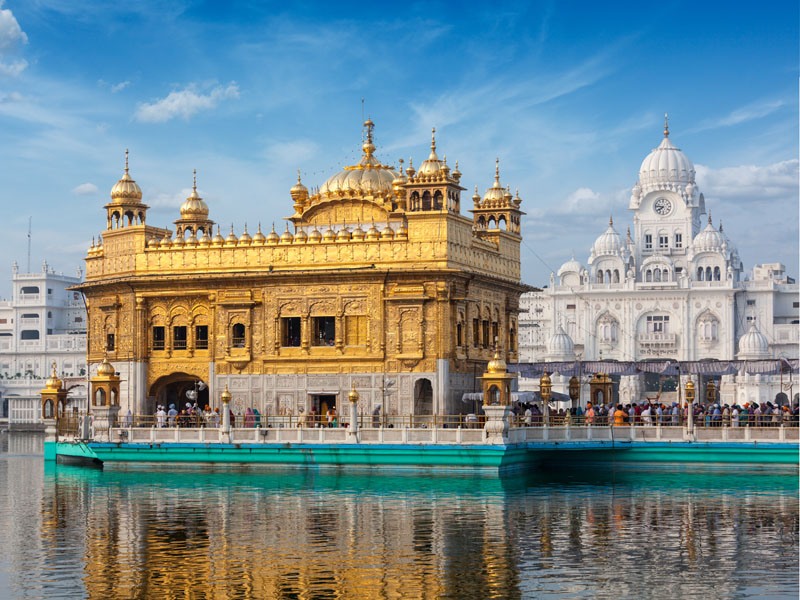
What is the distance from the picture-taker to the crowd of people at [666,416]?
35.8 meters

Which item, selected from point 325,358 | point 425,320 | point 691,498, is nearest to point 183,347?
point 325,358

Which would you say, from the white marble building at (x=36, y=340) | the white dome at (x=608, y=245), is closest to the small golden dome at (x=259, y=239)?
the white marble building at (x=36, y=340)

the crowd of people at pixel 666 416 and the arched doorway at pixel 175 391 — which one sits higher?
the arched doorway at pixel 175 391

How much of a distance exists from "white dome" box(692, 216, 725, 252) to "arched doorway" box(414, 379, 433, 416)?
79280 mm

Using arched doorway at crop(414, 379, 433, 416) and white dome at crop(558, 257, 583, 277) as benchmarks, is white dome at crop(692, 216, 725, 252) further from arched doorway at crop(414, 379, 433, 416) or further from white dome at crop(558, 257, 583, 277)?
arched doorway at crop(414, 379, 433, 416)

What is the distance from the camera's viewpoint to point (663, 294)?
113 metres

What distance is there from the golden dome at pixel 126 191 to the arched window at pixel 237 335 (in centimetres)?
568

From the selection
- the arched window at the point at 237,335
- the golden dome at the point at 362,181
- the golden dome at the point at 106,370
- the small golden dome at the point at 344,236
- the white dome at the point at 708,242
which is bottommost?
the golden dome at the point at 106,370

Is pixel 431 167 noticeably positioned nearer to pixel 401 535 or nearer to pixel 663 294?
pixel 401 535

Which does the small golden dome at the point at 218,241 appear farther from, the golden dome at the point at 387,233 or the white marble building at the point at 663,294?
the white marble building at the point at 663,294

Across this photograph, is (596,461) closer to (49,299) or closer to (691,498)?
(691,498)

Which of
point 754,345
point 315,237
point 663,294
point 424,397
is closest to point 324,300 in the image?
point 315,237

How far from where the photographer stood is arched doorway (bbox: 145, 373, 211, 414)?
4212cm

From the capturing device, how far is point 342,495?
30.0 metres
